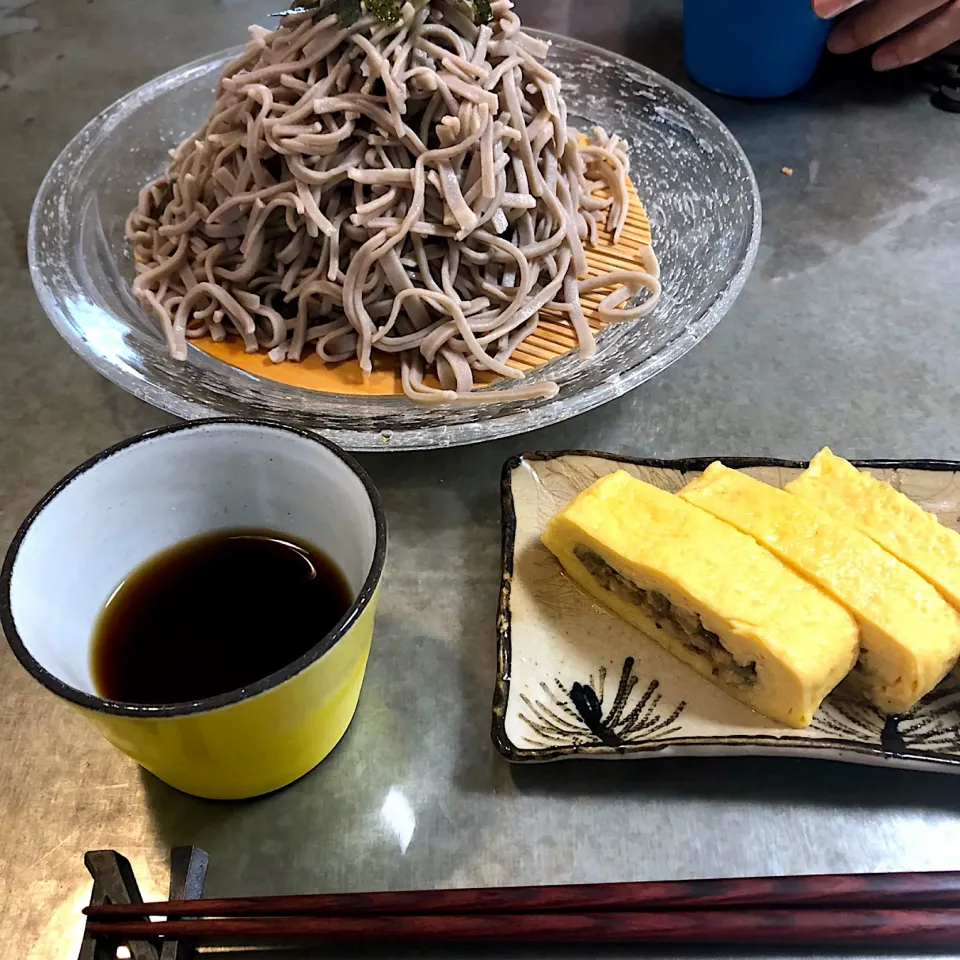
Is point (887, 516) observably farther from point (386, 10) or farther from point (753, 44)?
point (753, 44)

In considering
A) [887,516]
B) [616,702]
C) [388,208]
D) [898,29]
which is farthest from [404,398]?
[898,29]

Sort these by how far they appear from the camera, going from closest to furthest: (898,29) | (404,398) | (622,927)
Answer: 1. (622,927)
2. (404,398)
3. (898,29)

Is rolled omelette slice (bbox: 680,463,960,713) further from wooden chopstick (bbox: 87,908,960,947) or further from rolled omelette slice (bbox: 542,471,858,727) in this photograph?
wooden chopstick (bbox: 87,908,960,947)

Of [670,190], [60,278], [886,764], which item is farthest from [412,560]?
[670,190]

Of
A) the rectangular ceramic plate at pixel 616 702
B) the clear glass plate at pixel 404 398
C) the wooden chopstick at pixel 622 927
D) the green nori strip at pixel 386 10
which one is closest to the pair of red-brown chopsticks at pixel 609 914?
the wooden chopstick at pixel 622 927

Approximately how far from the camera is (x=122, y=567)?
884 mm

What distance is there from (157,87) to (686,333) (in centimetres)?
121

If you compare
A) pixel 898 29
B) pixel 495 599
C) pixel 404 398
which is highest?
pixel 898 29

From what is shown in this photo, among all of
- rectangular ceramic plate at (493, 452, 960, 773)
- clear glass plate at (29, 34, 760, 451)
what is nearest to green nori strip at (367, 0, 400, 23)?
clear glass plate at (29, 34, 760, 451)

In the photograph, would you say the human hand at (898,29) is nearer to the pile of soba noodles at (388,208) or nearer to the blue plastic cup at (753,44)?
the blue plastic cup at (753,44)

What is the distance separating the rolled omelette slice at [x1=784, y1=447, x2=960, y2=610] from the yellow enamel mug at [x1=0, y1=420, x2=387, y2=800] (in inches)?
22.3

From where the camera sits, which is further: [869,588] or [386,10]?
[386,10]

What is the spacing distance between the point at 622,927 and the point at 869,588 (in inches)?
16.9

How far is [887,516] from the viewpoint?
1.00 m
